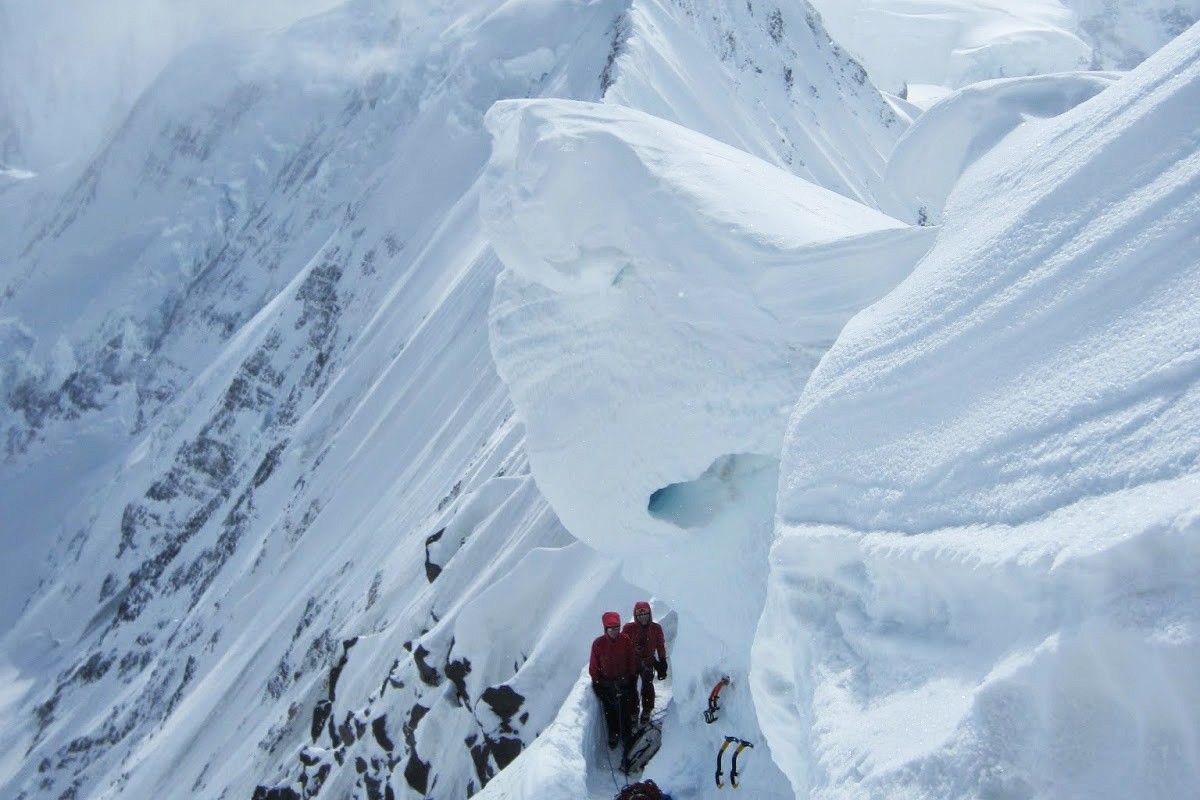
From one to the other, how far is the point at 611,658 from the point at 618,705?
0.34 m

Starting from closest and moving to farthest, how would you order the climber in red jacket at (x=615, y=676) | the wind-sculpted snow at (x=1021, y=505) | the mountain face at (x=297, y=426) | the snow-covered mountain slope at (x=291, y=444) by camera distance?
the wind-sculpted snow at (x=1021, y=505), the climber in red jacket at (x=615, y=676), the snow-covered mountain slope at (x=291, y=444), the mountain face at (x=297, y=426)

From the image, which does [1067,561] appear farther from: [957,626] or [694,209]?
[694,209]

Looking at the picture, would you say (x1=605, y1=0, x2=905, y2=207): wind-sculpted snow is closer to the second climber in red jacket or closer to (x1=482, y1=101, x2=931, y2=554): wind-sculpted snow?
(x1=482, y1=101, x2=931, y2=554): wind-sculpted snow

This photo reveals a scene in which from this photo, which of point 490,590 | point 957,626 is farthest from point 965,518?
point 490,590

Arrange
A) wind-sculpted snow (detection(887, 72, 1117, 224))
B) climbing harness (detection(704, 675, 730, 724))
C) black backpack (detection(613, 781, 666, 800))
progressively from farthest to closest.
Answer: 1. wind-sculpted snow (detection(887, 72, 1117, 224))
2. climbing harness (detection(704, 675, 730, 724))
3. black backpack (detection(613, 781, 666, 800))

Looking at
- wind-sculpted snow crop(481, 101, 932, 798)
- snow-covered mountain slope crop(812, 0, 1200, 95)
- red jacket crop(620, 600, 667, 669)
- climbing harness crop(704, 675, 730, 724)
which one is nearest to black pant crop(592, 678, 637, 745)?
red jacket crop(620, 600, 667, 669)

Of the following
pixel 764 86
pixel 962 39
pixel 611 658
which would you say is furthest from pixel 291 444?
pixel 962 39

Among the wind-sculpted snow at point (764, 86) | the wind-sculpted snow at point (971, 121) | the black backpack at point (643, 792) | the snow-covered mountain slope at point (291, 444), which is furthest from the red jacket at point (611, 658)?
the wind-sculpted snow at point (764, 86)

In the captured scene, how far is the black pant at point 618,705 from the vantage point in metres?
6.48

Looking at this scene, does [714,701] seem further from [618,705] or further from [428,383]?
[428,383]

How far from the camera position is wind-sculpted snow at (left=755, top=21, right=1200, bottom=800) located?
2.53 m

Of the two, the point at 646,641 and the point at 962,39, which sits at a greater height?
the point at 646,641

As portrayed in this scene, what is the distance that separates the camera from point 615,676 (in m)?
6.46

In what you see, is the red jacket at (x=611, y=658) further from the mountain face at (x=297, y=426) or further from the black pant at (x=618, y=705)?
the mountain face at (x=297, y=426)
